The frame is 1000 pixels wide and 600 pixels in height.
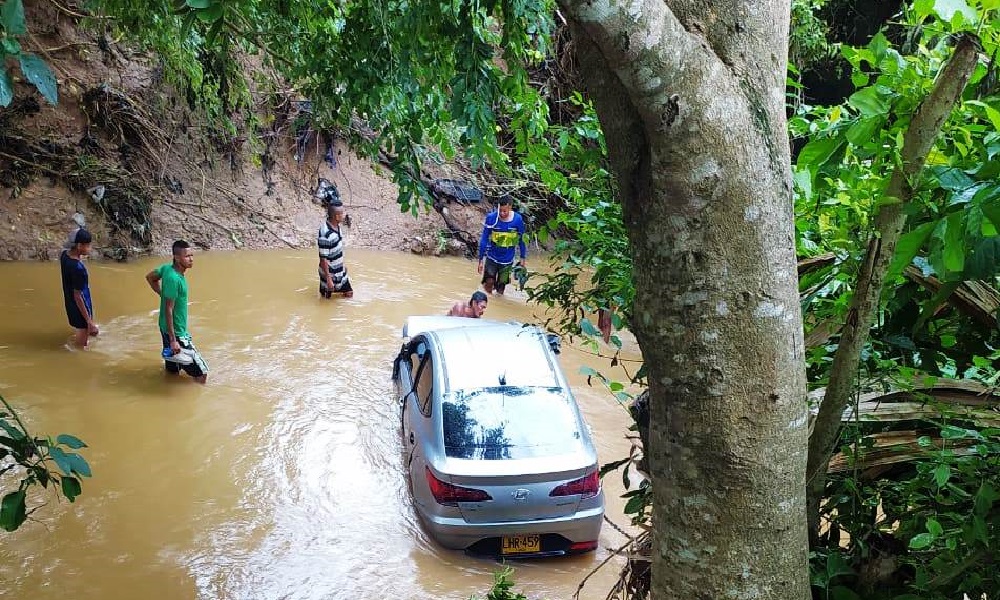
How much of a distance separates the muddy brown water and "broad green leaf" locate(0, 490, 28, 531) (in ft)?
10.7

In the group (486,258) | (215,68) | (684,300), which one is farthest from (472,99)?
(486,258)

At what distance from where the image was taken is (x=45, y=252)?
11.7m

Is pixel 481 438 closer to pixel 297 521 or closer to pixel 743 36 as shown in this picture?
pixel 297 521

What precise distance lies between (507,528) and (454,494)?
0.50 meters

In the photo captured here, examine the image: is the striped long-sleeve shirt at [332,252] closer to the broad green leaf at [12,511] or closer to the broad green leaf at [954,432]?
the broad green leaf at [12,511]

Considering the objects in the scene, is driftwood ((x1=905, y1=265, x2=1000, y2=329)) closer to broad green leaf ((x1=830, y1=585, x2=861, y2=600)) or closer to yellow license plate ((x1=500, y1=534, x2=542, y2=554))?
broad green leaf ((x1=830, y1=585, x2=861, y2=600))

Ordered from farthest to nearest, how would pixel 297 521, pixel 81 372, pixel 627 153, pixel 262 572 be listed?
1. pixel 81 372
2. pixel 297 521
3. pixel 262 572
4. pixel 627 153

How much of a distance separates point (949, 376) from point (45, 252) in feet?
43.3

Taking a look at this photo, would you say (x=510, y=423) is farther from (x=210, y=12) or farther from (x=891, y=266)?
(x=891, y=266)

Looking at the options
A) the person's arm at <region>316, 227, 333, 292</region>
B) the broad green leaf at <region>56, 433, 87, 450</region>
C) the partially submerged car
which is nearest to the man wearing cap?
the person's arm at <region>316, 227, 333, 292</region>

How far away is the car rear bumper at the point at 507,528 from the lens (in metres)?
5.35

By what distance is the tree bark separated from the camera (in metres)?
1.60

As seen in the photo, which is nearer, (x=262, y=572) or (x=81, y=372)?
(x=262, y=572)

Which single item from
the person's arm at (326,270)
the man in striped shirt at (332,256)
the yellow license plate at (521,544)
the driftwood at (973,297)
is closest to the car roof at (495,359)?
the yellow license plate at (521,544)
